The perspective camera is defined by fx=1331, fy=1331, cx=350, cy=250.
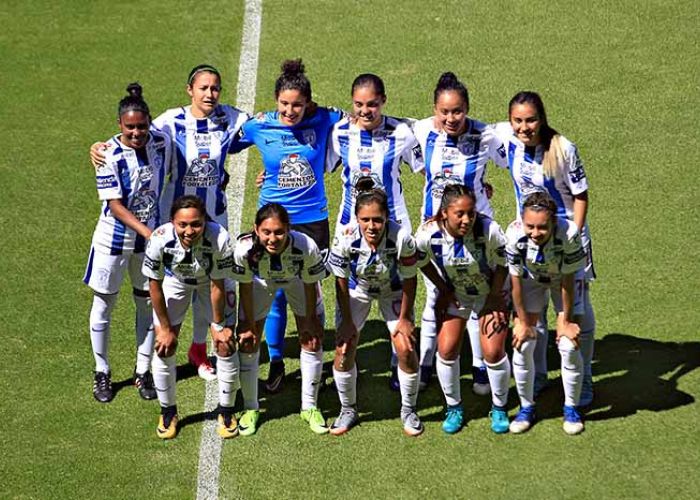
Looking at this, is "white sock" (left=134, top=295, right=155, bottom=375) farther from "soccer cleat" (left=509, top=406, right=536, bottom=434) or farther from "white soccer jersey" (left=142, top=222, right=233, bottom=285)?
"soccer cleat" (left=509, top=406, right=536, bottom=434)

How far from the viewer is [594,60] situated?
13.7 metres

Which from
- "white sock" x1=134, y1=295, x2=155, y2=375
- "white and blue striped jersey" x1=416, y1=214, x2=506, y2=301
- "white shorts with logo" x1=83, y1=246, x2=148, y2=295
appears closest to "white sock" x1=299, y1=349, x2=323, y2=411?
"white and blue striped jersey" x1=416, y1=214, x2=506, y2=301

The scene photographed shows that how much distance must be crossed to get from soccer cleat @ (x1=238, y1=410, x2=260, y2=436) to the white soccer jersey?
111 centimetres

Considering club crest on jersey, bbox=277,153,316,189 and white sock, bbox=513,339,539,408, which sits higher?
club crest on jersey, bbox=277,153,316,189

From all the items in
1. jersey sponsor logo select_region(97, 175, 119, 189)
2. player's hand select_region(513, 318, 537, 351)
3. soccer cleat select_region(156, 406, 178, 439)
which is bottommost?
soccer cleat select_region(156, 406, 178, 439)

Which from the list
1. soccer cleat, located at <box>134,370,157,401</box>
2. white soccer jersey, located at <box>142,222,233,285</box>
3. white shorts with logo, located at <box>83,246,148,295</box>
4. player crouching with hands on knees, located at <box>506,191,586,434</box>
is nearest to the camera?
player crouching with hands on knees, located at <box>506,191,586,434</box>

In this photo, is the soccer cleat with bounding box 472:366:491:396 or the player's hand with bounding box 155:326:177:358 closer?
the player's hand with bounding box 155:326:177:358

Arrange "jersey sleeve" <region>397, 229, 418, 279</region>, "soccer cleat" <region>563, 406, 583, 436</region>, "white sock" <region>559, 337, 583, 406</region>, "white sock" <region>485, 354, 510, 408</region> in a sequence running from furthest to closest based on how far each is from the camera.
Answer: "soccer cleat" <region>563, 406, 583, 436</region> < "white sock" <region>485, 354, 510, 408</region> < "white sock" <region>559, 337, 583, 406</region> < "jersey sleeve" <region>397, 229, 418, 279</region>

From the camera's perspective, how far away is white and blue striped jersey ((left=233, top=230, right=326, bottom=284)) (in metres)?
8.79

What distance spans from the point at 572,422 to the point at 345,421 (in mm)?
1577

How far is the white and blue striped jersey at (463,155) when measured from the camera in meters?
9.27

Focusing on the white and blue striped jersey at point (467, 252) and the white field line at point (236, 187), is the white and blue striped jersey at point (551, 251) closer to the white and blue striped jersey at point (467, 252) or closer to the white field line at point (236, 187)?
the white and blue striped jersey at point (467, 252)

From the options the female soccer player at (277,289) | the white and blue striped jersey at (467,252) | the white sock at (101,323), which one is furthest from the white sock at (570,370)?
the white sock at (101,323)

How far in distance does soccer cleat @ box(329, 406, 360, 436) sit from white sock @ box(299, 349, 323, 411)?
0.71 feet
